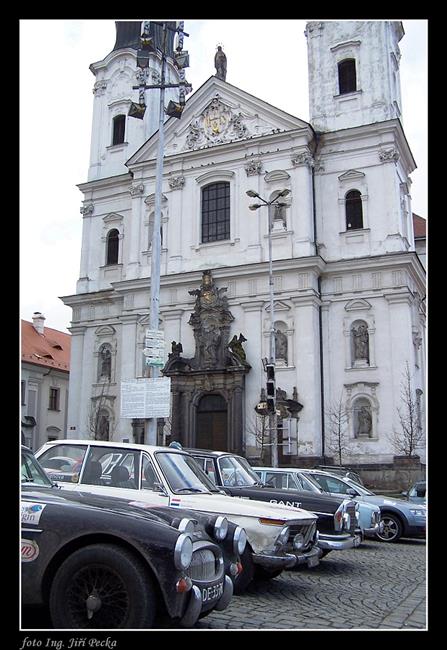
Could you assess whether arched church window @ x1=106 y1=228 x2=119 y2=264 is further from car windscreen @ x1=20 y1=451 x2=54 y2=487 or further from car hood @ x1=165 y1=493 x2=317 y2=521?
car windscreen @ x1=20 y1=451 x2=54 y2=487

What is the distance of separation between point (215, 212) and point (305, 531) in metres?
26.8

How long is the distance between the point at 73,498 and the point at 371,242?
26683mm

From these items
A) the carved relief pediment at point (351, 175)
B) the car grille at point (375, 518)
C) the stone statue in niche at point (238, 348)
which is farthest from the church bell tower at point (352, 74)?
the car grille at point (375, 518)

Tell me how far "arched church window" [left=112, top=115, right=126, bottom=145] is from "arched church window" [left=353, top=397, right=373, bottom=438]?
2086 centimetres

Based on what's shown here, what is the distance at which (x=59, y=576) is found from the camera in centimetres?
530

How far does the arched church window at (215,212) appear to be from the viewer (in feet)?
111

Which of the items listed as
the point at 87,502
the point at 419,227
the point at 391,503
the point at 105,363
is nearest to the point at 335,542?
the point at 391,503

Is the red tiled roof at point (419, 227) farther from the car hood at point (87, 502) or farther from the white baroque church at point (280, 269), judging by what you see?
the car hood at point (87, 502)

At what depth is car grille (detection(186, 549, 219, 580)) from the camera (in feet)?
18.7

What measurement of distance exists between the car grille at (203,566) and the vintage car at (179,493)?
6.50ft

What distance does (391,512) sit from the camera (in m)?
14.6

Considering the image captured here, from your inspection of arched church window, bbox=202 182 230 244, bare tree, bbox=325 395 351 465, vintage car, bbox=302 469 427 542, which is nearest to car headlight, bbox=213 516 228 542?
vintage car, bbox=302 469 427 542

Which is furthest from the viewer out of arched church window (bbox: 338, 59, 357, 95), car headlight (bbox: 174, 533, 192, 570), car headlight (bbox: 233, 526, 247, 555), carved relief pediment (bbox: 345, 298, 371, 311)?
arched church window (bbox: 338, 59, 357, 95)
